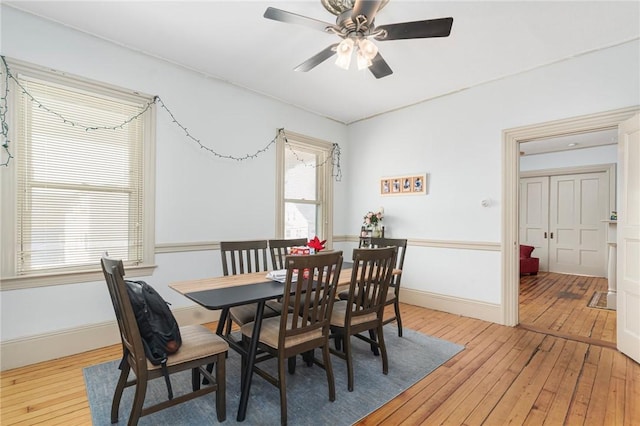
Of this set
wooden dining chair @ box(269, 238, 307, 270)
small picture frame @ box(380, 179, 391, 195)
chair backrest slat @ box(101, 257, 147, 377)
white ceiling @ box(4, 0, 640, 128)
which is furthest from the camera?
small picture frame @ box(380, 179, 391, 195)

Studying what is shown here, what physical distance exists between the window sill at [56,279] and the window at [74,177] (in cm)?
2

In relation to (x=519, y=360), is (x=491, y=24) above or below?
above

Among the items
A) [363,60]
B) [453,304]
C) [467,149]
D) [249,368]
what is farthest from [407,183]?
[249,368]

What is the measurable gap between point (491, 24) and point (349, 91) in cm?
176

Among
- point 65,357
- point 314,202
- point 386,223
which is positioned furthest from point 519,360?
point 65,357

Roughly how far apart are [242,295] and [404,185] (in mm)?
3209

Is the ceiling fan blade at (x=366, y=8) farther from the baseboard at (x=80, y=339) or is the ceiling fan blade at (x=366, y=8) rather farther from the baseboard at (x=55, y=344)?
the baseboard at (x=55, y=344)

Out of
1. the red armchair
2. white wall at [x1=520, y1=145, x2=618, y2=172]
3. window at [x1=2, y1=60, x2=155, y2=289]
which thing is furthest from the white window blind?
white wall at [x1=520, y1=145, x2=618, y2=172]

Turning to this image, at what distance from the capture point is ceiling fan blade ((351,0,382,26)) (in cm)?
189

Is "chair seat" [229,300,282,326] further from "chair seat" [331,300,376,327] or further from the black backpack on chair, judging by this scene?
the black backpack on chair

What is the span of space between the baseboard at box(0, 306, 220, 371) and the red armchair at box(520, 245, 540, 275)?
23.5 feet

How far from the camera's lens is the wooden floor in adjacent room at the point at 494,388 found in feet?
6.28

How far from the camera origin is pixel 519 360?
2680 millimetres

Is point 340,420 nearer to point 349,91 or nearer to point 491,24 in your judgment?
point 491,24
